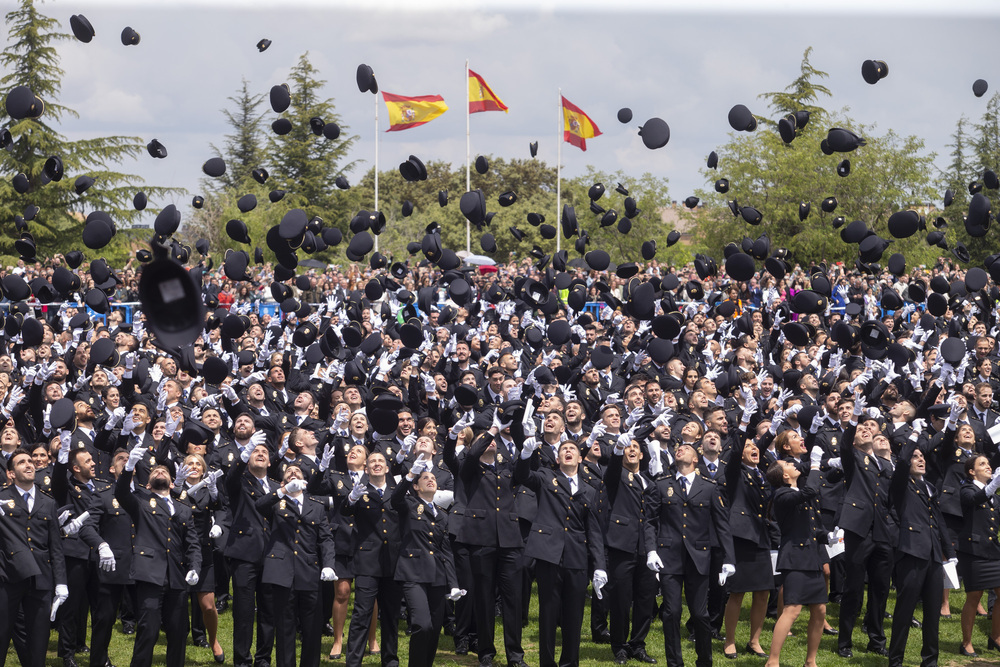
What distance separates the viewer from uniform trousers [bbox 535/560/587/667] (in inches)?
364

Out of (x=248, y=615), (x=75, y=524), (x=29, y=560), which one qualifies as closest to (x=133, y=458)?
(x=75, y=524)

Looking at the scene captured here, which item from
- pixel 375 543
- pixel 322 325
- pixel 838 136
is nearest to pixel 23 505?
pixel 375 543

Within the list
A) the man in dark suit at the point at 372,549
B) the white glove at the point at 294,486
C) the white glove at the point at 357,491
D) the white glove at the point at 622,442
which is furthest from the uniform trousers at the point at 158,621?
the white glove at the point at 622,442

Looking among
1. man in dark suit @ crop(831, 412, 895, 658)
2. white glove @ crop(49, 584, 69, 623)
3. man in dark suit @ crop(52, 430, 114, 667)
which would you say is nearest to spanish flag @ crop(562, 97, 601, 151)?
man in dark suit @ crop(831, 412, 895, 658)

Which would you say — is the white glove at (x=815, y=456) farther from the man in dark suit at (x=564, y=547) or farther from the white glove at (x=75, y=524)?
the white glove at (x=75, y=524)

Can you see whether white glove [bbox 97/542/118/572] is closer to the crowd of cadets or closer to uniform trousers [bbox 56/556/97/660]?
the crowd of cadets

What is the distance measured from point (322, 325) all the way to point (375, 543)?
8062mm

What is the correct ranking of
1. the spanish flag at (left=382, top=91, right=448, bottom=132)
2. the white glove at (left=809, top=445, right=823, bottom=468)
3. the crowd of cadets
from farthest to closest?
the spanish flag at (left=382, top=91, right=448, bottom=132) → the white glove at (left=809, top=445, right=823, bottom=468) → the crowd of cadets

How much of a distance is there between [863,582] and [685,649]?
1.67 m

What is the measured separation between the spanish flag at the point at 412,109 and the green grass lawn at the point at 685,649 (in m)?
24.7

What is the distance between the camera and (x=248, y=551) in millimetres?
8922

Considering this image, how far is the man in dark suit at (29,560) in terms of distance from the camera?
330 inches

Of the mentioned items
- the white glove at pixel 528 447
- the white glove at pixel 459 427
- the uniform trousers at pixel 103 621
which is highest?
the white glove at pixel 459 427

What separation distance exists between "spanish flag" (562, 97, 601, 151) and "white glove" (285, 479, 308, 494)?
2750cm
